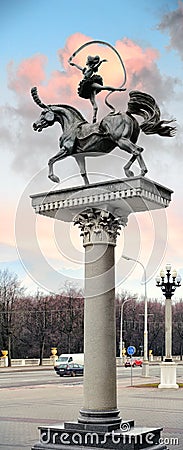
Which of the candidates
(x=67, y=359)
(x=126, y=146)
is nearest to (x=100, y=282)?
(x=126, y=146)

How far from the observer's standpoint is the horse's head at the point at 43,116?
11750 millimetres

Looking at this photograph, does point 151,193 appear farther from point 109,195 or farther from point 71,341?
point 71,341

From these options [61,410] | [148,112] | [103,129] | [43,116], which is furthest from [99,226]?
[61,410]

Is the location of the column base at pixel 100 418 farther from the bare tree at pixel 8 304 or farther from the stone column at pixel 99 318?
the bare tree at pixel 8 304

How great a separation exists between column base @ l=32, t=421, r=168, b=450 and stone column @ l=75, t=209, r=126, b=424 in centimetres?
21

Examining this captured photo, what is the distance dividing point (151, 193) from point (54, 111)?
2.51 metres

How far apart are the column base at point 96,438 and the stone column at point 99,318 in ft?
0.68

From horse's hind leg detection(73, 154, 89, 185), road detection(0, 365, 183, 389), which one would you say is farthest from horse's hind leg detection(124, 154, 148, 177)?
road detection(0, 365, 183, 389)

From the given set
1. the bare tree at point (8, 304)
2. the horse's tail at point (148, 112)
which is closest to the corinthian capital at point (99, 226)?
the horse's tail at point (148, 112)

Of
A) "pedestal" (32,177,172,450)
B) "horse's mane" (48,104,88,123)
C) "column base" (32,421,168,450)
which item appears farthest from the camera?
"horse's mane" (48,104,88,123)

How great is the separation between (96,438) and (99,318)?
1871mm

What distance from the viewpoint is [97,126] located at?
37.2 feet

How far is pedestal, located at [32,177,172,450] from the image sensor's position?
1042 centimetres

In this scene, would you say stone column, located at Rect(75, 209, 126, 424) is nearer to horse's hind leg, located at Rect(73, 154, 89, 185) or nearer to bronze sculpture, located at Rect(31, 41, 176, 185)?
horse's hind leg, located at Rect(73, 154, 89, 185)
